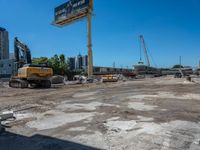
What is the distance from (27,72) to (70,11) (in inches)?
1375

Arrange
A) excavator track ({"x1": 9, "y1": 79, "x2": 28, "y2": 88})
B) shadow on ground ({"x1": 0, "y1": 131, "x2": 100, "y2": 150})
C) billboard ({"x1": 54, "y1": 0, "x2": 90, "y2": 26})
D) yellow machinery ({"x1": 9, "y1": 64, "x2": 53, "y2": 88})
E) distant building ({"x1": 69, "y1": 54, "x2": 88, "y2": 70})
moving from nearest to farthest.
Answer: shadow on ground ({"x1": 0, "y1": 131, "x2": 100, "y2": 150}) < yellow machinery ({"x1": 9, "y1": 64, "x2": 53, "y2": 88}) < excavator track ({"x1": 9, "y1": 79, "x2": 28, "y2": 88}) < billboard ({"x1": 54, "y1": 0, "x2": 90, "y2": 26}) < distant building ({"x1": 69, "y1": 54, "x2": 88, "y2": 70})

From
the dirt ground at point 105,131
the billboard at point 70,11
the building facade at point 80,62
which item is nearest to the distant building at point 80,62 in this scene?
the building facade at point 80,62

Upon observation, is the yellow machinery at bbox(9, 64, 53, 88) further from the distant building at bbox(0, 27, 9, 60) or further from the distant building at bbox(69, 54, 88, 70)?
the distant building at bbox(0, 27, 9, 60)

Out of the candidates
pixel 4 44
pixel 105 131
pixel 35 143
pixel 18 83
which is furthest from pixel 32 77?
pixel 4 44

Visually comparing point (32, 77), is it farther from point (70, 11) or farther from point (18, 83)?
point (70, 11)

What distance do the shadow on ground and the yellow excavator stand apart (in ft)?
57.3

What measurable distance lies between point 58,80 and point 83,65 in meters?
60.2

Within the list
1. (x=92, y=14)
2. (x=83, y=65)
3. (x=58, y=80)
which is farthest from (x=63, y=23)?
(x=83, y=65)

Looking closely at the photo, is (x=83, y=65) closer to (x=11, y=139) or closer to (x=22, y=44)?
(x=22, y=44)

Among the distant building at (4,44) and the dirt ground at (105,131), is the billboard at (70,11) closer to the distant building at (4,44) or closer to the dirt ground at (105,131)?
the dirt ground at (105,131)

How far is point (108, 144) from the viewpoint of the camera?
5.51 metres

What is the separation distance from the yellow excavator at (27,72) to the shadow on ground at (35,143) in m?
17.5

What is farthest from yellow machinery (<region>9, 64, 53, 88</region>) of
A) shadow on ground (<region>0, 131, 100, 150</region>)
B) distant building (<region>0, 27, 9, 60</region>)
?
distant building (<region>0, 27, 9, 60</region>)

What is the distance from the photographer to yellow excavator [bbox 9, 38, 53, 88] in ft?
76.2
